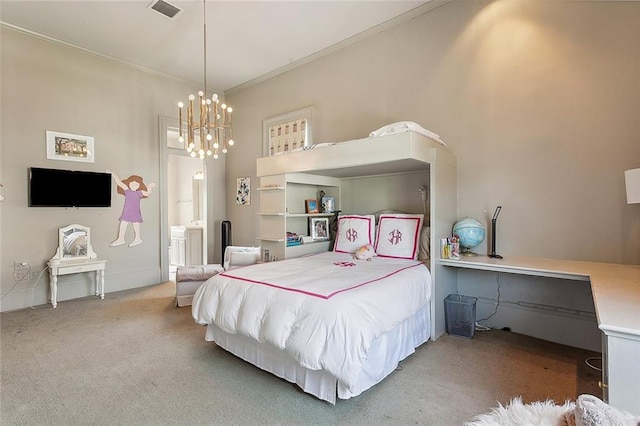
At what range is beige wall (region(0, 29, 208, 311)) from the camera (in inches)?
151

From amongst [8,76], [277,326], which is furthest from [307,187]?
[8,76]

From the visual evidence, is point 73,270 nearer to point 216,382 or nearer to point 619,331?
point 216,382

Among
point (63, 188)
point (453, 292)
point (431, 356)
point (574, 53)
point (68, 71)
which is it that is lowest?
point (431, 356)

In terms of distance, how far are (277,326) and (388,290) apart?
0.81 metres

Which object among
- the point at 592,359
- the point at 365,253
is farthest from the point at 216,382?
the point at 592,359

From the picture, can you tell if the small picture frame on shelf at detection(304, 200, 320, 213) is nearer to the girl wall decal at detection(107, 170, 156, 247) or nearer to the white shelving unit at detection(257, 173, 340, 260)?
the white shelving unit at detection(257, 173, 340, 260)

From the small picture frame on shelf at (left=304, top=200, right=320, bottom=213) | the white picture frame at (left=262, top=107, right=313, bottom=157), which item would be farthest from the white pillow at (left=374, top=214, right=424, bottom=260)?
the white picture frame at (left=262, top=107, right=313, bottom=157)

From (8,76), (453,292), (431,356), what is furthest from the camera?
(8,76)

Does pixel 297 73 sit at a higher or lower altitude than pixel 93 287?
higher

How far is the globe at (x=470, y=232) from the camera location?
2986 mm

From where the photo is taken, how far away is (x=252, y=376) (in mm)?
2230

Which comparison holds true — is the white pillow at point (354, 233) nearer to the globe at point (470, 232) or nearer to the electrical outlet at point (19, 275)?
the globe at point (470, 232)

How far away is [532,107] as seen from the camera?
288 cm

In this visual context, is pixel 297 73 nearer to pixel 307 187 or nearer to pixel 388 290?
pixel 307 187
